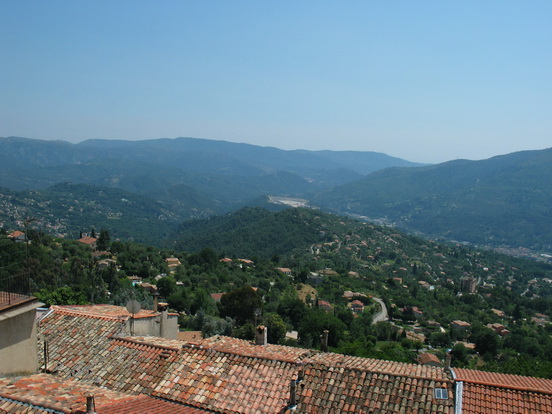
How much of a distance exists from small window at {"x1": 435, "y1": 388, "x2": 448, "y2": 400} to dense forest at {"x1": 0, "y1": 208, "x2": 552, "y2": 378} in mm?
8074

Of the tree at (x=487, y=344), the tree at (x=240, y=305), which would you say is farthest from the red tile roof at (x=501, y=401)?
the tree at (x=487, y=344)

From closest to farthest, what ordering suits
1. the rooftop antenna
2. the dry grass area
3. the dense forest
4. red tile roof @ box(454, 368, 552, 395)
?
1. red tile roof @ box(454, 368, 552, 395)
2. the rooftop antenna
3. the dense forest
4. the dry grass area

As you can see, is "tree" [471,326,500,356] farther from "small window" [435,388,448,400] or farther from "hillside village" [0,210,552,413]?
"small window" [435,388,448,400]

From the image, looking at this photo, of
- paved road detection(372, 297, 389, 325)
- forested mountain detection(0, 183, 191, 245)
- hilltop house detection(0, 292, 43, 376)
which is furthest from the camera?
forested mountain detection(0, 183, 191, 245)

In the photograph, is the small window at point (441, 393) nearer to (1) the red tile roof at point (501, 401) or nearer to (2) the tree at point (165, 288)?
(1) the red tile roof at point (501, 401)

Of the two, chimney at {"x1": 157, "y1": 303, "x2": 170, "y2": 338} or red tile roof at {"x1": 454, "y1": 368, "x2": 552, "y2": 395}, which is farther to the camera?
chimney at {"x1": 157, "y1": 303, "x2": 170, "y2": 338}

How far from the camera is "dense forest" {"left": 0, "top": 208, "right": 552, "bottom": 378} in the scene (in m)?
31.2

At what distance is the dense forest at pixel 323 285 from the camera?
3116cm

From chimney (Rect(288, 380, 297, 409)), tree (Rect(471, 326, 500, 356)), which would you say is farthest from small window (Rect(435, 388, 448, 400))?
tree (Rect(471, 326, 500, 356))

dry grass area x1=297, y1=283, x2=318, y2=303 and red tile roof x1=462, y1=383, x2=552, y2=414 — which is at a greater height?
red tile roof x1=462, y1=383, x2=552, y2=414

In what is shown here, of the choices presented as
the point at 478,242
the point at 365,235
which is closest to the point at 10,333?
the point at 365,235

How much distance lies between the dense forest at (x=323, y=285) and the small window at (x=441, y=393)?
8.07 m

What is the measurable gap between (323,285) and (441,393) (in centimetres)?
5525

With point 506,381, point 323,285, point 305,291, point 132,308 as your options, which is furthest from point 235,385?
point 323,285
